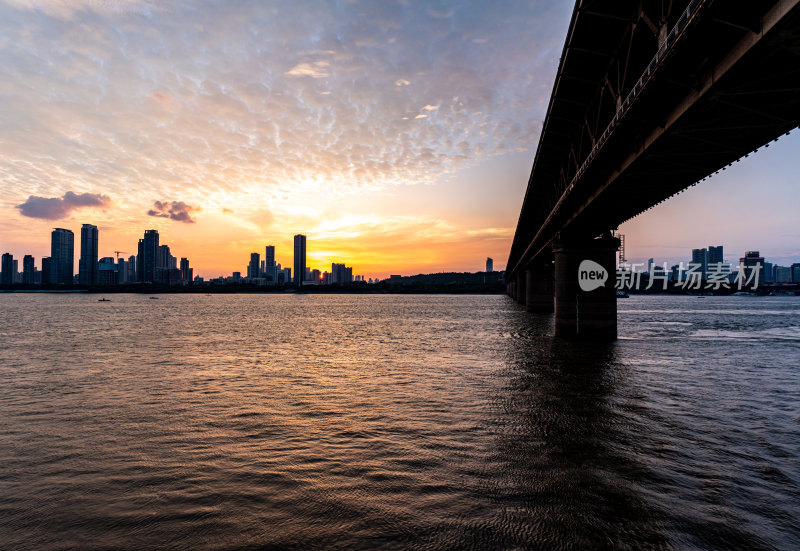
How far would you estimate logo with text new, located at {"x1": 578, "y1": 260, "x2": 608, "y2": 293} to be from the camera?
33844mm

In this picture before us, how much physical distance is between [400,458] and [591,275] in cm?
2870

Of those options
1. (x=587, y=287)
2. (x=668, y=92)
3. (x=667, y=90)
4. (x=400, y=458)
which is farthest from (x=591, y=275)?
A: (x=400, y=458)

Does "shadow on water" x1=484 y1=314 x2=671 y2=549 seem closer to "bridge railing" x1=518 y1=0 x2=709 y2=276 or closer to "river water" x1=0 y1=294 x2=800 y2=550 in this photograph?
"river water" x1=0 y1=294 x2=800 y2=550

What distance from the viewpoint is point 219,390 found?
60.2 ft

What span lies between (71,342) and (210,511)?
127 ft

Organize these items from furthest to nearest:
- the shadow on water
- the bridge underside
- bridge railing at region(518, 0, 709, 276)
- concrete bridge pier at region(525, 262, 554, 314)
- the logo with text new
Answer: concrete bridge pier at region(525, 262, 554, 314)
the logo with text new
the bridge underside
bridge railing at region(518, 0, 709, 276)
the shadow on water

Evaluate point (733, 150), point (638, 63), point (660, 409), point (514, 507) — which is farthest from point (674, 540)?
point (638, 63)

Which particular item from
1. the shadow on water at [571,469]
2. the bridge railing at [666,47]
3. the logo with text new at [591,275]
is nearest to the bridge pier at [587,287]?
the logo with text new at [591,275]

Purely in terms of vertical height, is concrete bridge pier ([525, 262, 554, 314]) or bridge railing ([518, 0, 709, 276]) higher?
bridge railing ([518, 0, 709, 276])

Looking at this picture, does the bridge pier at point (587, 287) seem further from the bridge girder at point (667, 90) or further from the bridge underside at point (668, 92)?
the bridge girder at point (667, 90)

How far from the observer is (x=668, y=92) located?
12.4 meters

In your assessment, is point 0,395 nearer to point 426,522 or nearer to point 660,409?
point 426,522

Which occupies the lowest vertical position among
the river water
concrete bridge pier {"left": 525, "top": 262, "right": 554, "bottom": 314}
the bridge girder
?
the river water

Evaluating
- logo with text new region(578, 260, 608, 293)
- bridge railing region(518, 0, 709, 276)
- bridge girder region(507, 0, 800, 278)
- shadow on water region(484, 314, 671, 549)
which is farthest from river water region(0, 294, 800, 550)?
logo with text new region(578, 260, 608, 293)
